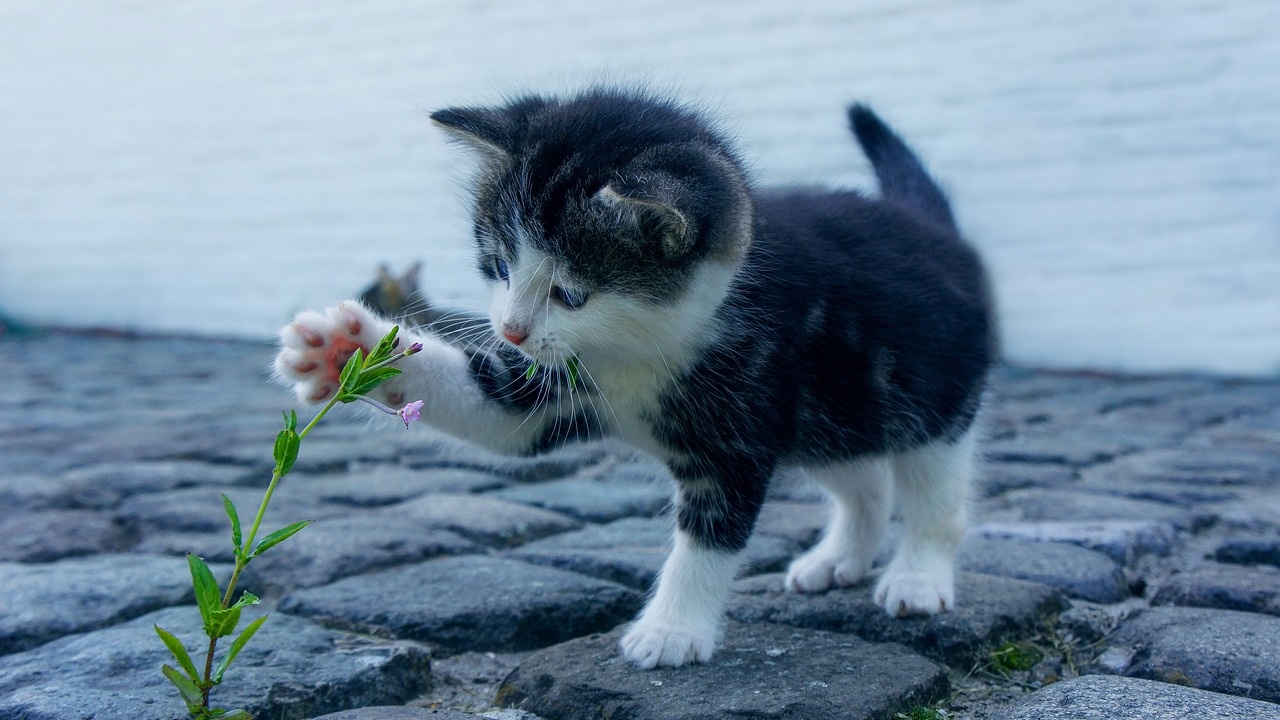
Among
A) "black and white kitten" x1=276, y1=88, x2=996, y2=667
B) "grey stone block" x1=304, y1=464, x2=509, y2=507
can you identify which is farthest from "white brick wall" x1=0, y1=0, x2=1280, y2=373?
"black and white kitten" x1=276, y1=88, x2=996, y2=667

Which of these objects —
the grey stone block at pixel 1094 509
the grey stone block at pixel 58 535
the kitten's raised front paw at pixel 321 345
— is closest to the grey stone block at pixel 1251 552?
the grey stone block at pixel 1094 509

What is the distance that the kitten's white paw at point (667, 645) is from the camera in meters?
1.78

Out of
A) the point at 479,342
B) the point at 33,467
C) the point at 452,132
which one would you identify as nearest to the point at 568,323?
the point at 479,342

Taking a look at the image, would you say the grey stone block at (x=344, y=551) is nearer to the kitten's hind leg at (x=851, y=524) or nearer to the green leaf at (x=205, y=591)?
the kitten's hind leg at (x=851, y=524)

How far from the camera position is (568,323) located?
178 cm

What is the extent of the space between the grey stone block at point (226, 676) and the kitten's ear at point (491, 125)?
0.88 m

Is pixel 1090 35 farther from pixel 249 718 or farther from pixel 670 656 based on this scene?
pixel 249 718

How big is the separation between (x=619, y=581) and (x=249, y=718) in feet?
3.52

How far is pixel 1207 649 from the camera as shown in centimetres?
178

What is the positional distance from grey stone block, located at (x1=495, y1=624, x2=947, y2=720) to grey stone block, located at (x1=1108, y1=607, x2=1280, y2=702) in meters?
0.36

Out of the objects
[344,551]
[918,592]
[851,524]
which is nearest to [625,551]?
[851,524]

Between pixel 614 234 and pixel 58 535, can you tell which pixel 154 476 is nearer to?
pixel 58 535

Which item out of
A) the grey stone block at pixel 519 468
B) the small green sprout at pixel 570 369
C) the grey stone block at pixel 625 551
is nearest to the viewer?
the small green sprout at pixel 570 369

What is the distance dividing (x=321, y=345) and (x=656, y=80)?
2.84 metres
